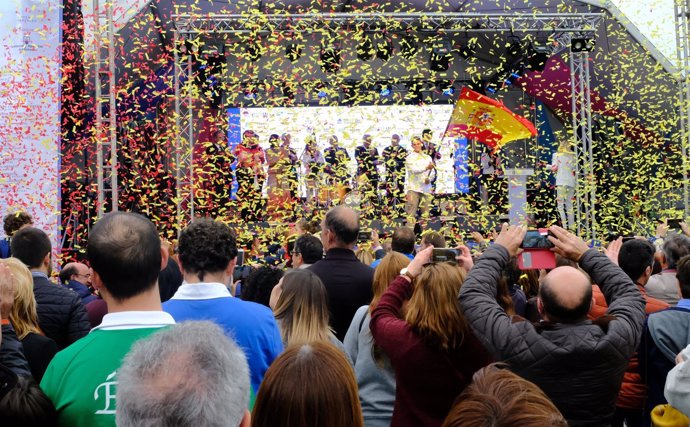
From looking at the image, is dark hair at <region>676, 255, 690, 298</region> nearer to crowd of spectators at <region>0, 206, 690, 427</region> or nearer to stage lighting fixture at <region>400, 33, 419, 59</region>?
crowd of spectators at <region>0, 206, 690, 427</region>

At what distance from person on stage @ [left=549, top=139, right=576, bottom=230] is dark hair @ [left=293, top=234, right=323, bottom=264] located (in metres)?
8.59

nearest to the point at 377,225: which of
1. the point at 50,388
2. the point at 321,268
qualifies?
the point at 321,268

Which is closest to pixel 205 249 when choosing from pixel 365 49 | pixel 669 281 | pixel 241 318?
pixel 241 318

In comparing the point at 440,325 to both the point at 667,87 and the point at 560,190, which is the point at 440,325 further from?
the point at 667,87

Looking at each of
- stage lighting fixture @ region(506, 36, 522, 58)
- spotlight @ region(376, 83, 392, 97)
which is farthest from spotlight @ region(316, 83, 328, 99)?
stage lighting fixture @ region(506, 36, 522, 58)

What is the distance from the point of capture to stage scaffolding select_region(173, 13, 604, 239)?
1048 centimetres

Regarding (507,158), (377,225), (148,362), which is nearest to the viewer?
(148,362)

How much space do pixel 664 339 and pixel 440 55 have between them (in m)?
10.7

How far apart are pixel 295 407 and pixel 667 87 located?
42.1ft

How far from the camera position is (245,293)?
395cm

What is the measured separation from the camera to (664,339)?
3.08 metres

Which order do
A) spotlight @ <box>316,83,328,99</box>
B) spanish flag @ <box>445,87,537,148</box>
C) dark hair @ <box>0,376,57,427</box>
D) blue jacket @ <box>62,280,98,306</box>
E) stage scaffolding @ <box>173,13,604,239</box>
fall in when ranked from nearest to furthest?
1. dark hair @ <box>0,376,57,427</box>
2. blue jacket @ <box>62,280,98,306</box>
3. stage scaffolding @ <box>173,13,604,239</box>
4. spotlight @ <box>316,83,328,99</box>
5. spanish flag @ <box>445,87,537,148</box>

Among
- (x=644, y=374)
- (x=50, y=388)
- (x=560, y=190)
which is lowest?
(x=644, y=374)

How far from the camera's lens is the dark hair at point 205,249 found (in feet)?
8.82
